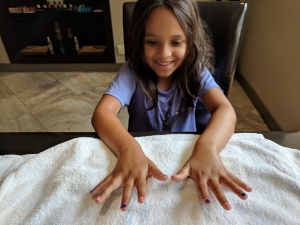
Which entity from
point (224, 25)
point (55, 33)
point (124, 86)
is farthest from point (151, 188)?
point (55, 33)

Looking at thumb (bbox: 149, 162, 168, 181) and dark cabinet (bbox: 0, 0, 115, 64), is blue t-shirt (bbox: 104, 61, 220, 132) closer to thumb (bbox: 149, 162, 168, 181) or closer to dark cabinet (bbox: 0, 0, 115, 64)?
thumb (bbox: 149, 162, 168, 181)

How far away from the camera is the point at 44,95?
2041mm

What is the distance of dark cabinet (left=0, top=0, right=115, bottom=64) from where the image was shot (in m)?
2.26

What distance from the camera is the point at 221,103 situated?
674 millimetres

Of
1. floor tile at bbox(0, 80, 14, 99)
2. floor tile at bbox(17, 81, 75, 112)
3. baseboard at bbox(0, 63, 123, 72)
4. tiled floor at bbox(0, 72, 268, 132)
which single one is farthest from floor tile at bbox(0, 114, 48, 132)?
baseboard at bbox(0, 63, 123, 72)

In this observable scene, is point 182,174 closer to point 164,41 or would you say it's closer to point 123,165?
point 123,165

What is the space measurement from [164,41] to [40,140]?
0.42m

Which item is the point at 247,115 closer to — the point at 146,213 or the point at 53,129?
the point at 53,129

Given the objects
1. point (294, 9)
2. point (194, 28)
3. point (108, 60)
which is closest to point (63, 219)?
point (194, 28)

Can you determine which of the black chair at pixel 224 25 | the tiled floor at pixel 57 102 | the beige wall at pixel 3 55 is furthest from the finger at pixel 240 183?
the beige wall at pixel 3 55

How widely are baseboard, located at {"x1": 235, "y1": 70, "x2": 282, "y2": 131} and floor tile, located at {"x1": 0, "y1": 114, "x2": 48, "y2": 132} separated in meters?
1.59

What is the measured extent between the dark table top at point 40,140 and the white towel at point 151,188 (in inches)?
1.4

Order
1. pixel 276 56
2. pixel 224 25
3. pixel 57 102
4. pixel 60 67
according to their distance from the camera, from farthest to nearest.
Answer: pixel 60 67 < pixel 57 102 < pixel 276 56 < pixel 224 25

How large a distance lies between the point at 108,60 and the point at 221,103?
1.87 metres
